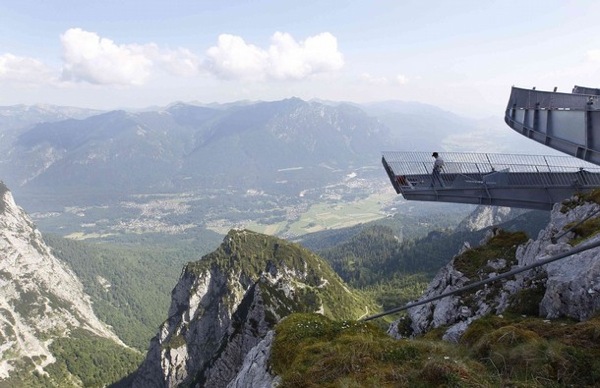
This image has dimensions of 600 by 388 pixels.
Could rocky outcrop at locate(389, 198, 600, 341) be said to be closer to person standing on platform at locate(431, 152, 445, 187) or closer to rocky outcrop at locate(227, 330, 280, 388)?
person standing on platform at locate(431, 152, 445, 187)

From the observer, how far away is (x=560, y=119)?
96.9 feet

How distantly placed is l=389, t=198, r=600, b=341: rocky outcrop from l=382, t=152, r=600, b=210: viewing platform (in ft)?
12.1

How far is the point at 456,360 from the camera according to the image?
32.4 ft

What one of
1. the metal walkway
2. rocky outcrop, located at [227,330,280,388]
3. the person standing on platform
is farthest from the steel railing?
rocky outcrop, located at [227,330,280,388]

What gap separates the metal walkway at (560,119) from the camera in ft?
84.8

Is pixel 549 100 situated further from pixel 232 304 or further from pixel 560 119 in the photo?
pixel 232 304

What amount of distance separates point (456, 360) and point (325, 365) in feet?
10.9

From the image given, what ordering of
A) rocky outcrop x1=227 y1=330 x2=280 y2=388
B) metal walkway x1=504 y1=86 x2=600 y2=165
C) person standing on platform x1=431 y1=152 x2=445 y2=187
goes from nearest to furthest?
1. rocky outcrop x1=227 y1=330 x2=280 y2=388
2. metal walkway x1=504 y1=86 x2=600 y2=165
3. person standing on platform x1=431 y1=152 x2=445 y2=187

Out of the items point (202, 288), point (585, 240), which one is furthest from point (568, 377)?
point (202, 288)

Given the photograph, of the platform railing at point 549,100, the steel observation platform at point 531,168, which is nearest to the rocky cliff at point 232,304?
the steel observation platform at point 531,168

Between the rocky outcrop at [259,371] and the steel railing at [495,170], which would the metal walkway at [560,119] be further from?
the rocky outcrop at [259,371]

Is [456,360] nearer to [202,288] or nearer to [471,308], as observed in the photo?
[471,308]

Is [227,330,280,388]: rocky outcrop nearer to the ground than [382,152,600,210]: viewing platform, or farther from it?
nearer to the ground

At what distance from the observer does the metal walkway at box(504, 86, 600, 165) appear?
2584 centimetres
